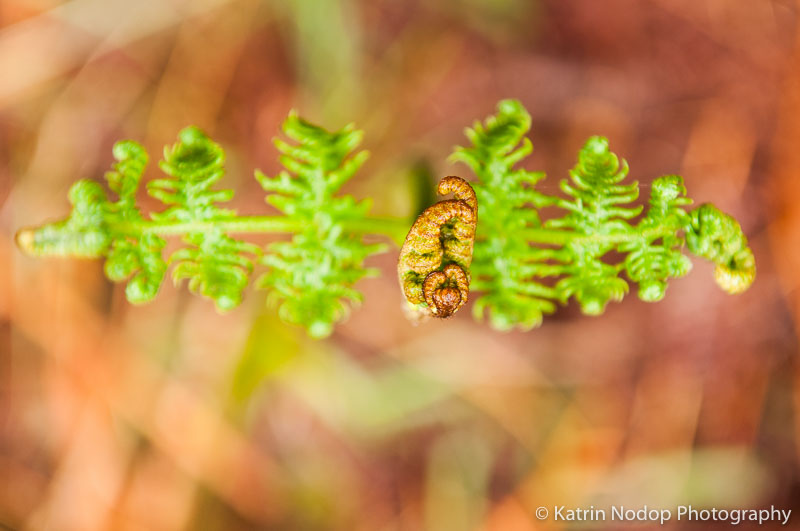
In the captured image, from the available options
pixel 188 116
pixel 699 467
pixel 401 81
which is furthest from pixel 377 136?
pixel 699 467

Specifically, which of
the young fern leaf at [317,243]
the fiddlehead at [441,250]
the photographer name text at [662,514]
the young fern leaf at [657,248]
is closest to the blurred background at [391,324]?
the photographer name text at [662,514]

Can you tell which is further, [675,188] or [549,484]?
[549,484]

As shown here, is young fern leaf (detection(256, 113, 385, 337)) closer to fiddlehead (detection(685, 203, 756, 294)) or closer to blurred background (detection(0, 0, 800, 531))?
blurred background (detection(0, 0, 800, 531))

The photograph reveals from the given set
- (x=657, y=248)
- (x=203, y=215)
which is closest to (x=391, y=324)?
(x=203, y=215)

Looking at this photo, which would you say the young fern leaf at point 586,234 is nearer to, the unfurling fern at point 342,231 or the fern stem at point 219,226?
the unfurling fern at point 342,231

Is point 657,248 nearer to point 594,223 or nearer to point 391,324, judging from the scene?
point 594,223

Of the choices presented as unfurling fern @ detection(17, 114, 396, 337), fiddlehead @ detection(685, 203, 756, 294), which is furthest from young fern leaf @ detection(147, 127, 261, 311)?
fiddlehead @ detection(685, 203, 756, 294)

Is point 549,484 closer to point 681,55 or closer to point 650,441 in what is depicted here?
point 650,441
